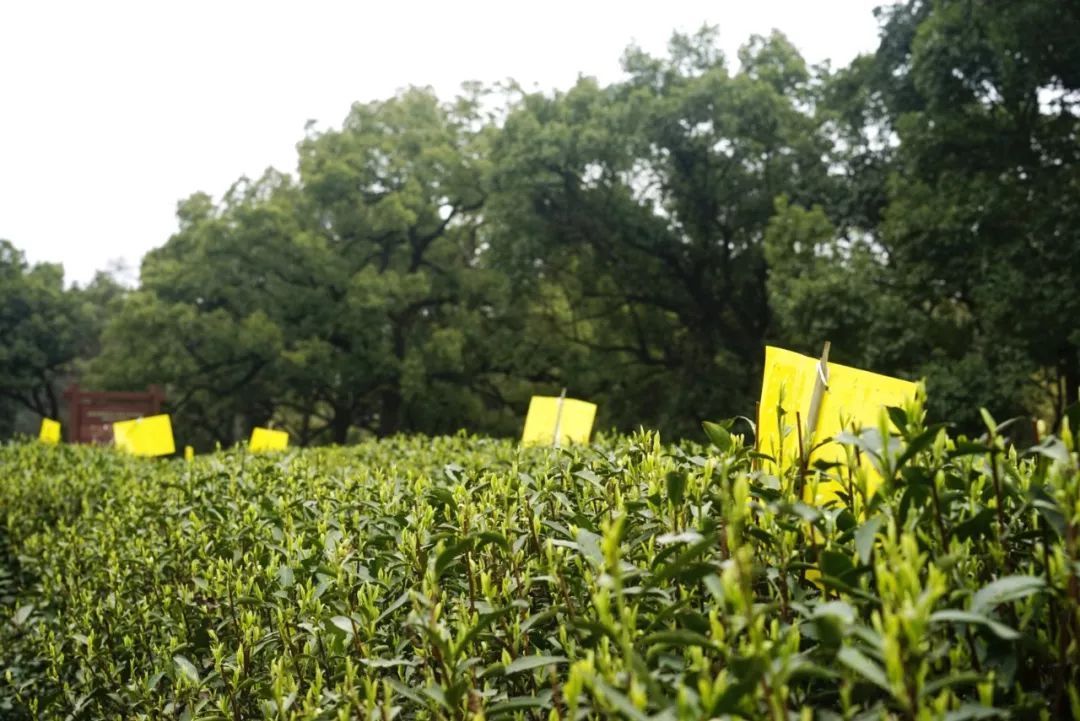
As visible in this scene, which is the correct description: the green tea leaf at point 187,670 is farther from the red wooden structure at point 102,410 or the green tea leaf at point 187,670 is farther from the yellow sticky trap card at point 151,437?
the red wooden structure at point 102,410

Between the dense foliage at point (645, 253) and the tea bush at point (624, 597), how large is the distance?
37.3 feet

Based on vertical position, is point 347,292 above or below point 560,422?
above

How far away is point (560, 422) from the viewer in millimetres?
5352

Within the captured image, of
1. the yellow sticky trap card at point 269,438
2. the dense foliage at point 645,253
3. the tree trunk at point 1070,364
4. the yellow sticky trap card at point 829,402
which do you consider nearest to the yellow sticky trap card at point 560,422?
the yellow sticky trap card at point 829,402

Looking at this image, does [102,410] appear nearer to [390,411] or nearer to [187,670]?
[390,411]

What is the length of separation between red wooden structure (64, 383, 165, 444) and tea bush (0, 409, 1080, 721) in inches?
527

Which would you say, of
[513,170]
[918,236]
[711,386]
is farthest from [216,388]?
[918,236]

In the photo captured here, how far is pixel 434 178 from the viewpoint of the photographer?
75.3ft

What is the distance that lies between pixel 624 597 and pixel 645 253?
17.6 metres

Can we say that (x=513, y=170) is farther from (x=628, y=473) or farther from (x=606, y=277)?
(x=628, y=473)

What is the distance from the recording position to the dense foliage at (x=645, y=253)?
1264 centimetres

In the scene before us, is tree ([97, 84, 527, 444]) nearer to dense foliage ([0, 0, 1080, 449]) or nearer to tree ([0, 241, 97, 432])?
dense foliage ([0, 0, 1080, 449])

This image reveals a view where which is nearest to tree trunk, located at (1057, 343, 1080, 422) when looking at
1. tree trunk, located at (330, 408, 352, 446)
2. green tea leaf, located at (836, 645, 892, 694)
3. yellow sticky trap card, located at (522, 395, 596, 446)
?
yellow sticky trap card, located at (522, 395, 596, 446)

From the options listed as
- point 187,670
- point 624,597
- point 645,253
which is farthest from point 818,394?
point 645,253
